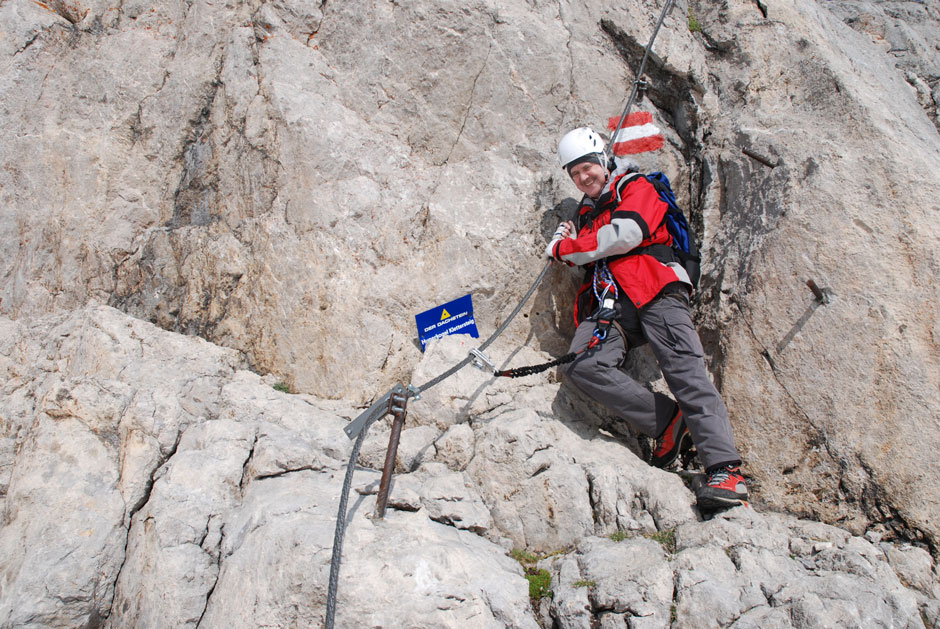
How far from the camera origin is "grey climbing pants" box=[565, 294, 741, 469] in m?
4.86

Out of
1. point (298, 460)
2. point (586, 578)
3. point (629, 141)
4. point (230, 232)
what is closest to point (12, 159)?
point (230, 232)

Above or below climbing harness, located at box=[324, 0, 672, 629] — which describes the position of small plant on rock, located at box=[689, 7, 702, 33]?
above

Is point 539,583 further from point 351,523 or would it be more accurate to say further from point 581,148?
point 581,148

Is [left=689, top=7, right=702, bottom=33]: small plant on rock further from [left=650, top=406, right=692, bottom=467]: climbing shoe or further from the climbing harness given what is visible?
[left=650, top=406, right=692, bottom=467]: climbing shoe

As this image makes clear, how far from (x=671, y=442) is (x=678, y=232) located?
1.76 metres

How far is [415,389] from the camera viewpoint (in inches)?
183

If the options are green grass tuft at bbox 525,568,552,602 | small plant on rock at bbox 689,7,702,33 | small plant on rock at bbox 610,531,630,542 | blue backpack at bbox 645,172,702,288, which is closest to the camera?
green grass tuft at bbox 525,568,552,602

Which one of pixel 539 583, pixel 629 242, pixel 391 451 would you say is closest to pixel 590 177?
pixel 629 242

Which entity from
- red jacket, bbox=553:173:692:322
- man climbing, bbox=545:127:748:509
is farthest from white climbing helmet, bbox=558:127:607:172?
red jacket, bbox=553:173:692:322

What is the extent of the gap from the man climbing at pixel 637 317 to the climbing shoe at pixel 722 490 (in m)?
0.19

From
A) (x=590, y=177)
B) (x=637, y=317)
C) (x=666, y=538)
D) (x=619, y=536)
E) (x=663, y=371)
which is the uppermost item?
A: (x=590, y=177)

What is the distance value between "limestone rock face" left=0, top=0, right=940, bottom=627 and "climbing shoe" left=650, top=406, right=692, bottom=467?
10.5 inches

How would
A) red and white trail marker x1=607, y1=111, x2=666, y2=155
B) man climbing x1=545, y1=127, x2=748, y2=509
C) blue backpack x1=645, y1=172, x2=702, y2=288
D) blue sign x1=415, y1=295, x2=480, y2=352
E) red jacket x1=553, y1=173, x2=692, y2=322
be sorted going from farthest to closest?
red and white trail marker x1=607, y1=111, x2=666, y2=155, blue sign x1=415, y1=295, x2=480, y2=352, blue backpack x1=645, y1=172, x2=702, y2=288, red jacket x1=553, y1=173, x2=692, y2=322, man climbing x1=545, y1=127, x2=748, y2=509

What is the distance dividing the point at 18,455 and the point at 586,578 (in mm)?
4184
